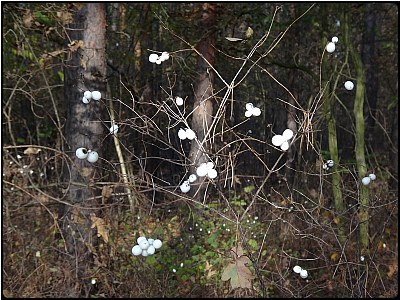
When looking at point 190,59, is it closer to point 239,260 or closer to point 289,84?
point 289,84

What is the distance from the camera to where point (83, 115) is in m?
3.82

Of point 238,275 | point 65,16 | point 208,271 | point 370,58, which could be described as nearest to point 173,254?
point 208,271

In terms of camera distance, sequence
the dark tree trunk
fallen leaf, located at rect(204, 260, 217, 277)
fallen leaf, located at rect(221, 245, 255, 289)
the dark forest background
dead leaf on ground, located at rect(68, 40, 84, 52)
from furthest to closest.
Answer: the dark tree trunk → fallen leaf, located at rect(204, 260, 217, 277) → dead leaf on ground, located at rect(68, 40, 84, 52) → the dark forest background → fallen leaf, located at rect(221, 245, 255, 289)

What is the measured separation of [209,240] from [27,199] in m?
1.72

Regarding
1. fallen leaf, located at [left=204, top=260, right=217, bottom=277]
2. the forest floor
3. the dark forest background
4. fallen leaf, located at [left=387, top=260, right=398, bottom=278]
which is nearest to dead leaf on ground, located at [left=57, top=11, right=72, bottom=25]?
the dark forest background

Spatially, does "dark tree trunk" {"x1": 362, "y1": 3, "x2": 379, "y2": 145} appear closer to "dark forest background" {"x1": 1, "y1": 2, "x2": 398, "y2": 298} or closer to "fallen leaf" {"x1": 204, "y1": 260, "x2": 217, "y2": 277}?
"dark forest background" {"x1": 1, "y1": 2, "x2": 398, "y2": 298}

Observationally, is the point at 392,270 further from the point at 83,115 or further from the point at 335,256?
the point at 83,115

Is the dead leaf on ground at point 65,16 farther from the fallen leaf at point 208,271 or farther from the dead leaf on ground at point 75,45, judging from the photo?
the fallen leaf at point 208,271

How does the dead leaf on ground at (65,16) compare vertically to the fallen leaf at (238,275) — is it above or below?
above

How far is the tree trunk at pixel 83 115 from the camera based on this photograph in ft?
12.4

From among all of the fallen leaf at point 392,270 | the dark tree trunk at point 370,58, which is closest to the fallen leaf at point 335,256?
the fallen leaf at point 392,270

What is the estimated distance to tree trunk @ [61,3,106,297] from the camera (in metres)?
3.77

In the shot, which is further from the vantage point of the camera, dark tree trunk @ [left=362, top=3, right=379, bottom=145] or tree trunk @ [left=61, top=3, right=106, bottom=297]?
dark tree trunk @ [left=362, top=3, right=379, bottom=145]

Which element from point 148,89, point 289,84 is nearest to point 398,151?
point 289,84
